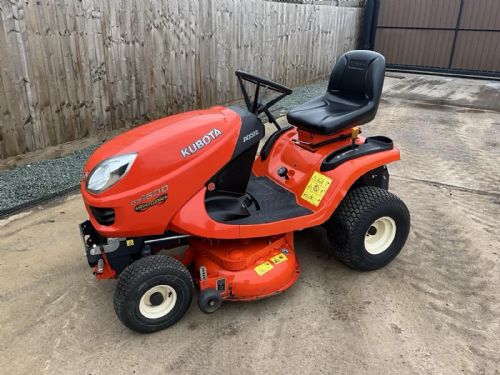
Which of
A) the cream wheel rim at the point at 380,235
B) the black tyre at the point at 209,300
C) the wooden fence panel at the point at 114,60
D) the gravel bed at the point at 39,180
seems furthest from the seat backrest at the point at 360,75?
the wooden fence panel at the point at 114,60

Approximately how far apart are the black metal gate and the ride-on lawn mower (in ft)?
33.5

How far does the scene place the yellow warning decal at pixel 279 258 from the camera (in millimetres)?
2525

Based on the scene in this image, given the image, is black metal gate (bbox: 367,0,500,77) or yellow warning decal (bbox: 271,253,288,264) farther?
black metal gate (bbox: 367,0,500,77)

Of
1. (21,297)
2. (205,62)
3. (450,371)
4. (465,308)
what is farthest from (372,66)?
(205,62)

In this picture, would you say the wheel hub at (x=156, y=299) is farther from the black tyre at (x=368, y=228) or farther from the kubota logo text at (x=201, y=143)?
the black tyre at (x=368, y=228)

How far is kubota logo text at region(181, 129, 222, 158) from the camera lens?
88.6 inches

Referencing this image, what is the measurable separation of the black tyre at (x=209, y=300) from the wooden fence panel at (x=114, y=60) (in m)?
3.00

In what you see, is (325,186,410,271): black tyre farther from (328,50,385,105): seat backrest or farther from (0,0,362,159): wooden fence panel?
(0,0,362,159): wooden fence panel

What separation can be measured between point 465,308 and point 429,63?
36.3ft

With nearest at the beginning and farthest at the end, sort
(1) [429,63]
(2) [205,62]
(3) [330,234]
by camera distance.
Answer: (3) [330,234] < (2) [205,62] < (1) [429,63]

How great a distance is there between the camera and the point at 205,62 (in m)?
6.21

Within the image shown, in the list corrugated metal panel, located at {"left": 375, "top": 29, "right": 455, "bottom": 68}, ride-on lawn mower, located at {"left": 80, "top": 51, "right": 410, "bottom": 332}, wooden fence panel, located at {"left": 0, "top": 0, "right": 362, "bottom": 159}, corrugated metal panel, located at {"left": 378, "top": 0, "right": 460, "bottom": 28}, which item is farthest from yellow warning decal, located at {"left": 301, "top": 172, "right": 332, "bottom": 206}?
corrugated metal panel, located at {"left": 378, "top": 0, "right": 460, "bottom": 28}

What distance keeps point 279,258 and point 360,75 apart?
149cm

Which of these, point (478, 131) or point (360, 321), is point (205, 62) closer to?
point (478, 131)
